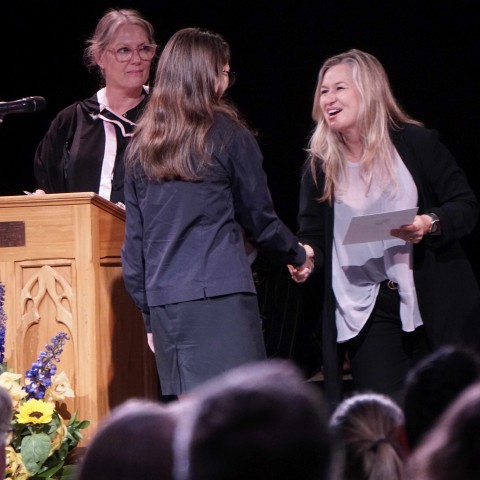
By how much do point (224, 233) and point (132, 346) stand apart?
942mm

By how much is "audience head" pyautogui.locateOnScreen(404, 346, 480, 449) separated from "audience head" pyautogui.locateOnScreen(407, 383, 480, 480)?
411mm

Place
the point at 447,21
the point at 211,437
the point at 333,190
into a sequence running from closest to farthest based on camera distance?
1. the point at 211,437
2. the point at 333,190
3. the point at 447,21

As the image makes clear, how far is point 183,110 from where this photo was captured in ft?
10.9

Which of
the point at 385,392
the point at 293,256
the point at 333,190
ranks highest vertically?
the point at 333,190

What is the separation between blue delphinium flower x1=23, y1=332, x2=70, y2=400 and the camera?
347 cm

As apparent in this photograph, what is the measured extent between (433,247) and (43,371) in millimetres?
1469

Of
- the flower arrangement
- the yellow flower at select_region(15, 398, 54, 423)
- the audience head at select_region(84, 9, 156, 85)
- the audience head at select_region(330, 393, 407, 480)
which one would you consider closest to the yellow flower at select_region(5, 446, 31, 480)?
the flower arrangement

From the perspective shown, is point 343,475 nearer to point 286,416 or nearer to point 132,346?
point 286,416

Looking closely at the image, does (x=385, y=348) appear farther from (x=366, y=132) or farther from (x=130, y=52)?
(x=130, y=52)

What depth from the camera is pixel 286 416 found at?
3.87 ft

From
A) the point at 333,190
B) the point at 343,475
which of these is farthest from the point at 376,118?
the point at 343,475

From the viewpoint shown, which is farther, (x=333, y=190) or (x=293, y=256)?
(x=333, y=190)

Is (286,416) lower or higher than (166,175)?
lower

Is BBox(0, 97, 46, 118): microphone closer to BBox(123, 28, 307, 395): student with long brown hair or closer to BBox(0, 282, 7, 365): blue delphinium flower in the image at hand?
BBox(123, 28, 307, 395): student with long brown hair
